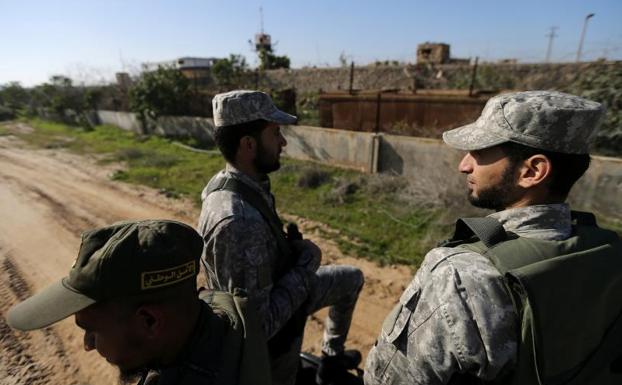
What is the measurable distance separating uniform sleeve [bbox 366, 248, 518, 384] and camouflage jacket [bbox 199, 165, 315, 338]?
82 cm

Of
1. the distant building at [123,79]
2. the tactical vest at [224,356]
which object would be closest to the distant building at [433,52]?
the distant building at [123,79]

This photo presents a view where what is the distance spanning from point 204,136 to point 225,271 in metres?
11.4

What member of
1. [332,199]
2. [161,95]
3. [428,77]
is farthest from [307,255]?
[428,77]

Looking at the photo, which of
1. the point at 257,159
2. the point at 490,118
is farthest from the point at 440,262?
the point at 257,159

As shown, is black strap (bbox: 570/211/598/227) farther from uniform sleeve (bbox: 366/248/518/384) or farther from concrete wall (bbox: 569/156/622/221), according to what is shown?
concrete wall (bbox: 569/156/622/221)

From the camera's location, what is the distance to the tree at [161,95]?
13781mm

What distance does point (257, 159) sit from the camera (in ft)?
7.93

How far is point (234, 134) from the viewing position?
239 centimetres

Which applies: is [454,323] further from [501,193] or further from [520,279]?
[501,193]

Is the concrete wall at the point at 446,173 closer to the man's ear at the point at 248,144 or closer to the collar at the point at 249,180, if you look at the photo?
the collar at the point at 249,180

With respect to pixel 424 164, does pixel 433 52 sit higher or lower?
higher

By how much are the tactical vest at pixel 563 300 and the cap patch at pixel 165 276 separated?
3.44ft

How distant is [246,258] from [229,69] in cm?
1525

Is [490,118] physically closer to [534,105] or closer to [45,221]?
[534,105]
